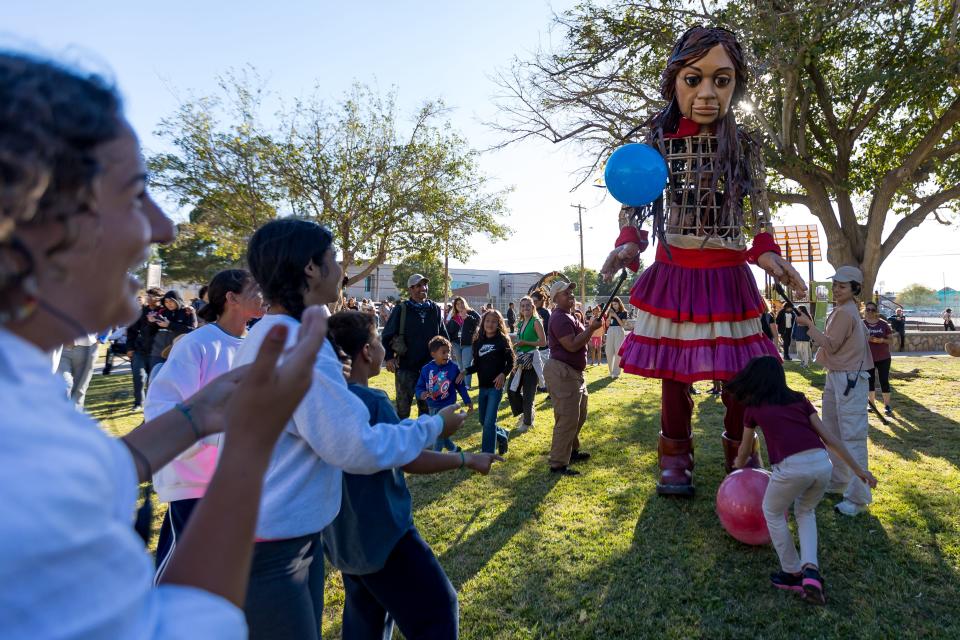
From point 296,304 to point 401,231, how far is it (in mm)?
15546

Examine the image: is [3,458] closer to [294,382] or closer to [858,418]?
[294,382]

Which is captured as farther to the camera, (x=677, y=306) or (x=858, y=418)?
(x=858, y=418)

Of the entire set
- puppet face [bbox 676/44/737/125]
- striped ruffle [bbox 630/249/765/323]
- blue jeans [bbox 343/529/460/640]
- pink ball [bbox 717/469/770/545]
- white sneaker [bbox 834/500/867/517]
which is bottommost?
white sneaker [bbox 834/500/867/517]

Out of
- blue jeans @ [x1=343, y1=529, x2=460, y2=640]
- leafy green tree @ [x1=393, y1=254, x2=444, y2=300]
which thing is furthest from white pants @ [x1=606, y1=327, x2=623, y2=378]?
leafy green tree @ [x1=393, y1=254, x2=444, y2=300]

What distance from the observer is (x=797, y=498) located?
3.31 meters

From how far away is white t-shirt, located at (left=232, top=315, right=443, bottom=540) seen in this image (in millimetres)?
1646

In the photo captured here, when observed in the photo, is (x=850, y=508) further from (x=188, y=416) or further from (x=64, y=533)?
(x=64, y=533)

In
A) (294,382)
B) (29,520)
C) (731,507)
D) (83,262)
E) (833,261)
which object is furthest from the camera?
(833,261)

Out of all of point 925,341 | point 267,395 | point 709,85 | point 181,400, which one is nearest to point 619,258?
point 709,85

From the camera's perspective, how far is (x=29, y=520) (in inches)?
22.3

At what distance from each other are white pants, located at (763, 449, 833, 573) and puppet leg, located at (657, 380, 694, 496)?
1081mm

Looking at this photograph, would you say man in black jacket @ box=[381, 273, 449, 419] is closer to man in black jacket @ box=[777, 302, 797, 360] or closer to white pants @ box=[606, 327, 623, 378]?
white pants @ box=[606, 327, 623, 378]

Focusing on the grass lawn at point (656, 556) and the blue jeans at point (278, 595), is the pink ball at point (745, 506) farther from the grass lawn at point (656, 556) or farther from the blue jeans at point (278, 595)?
the blue jeans at point (278, 595)

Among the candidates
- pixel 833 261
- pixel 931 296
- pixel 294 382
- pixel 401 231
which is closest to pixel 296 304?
pixel 294 382
